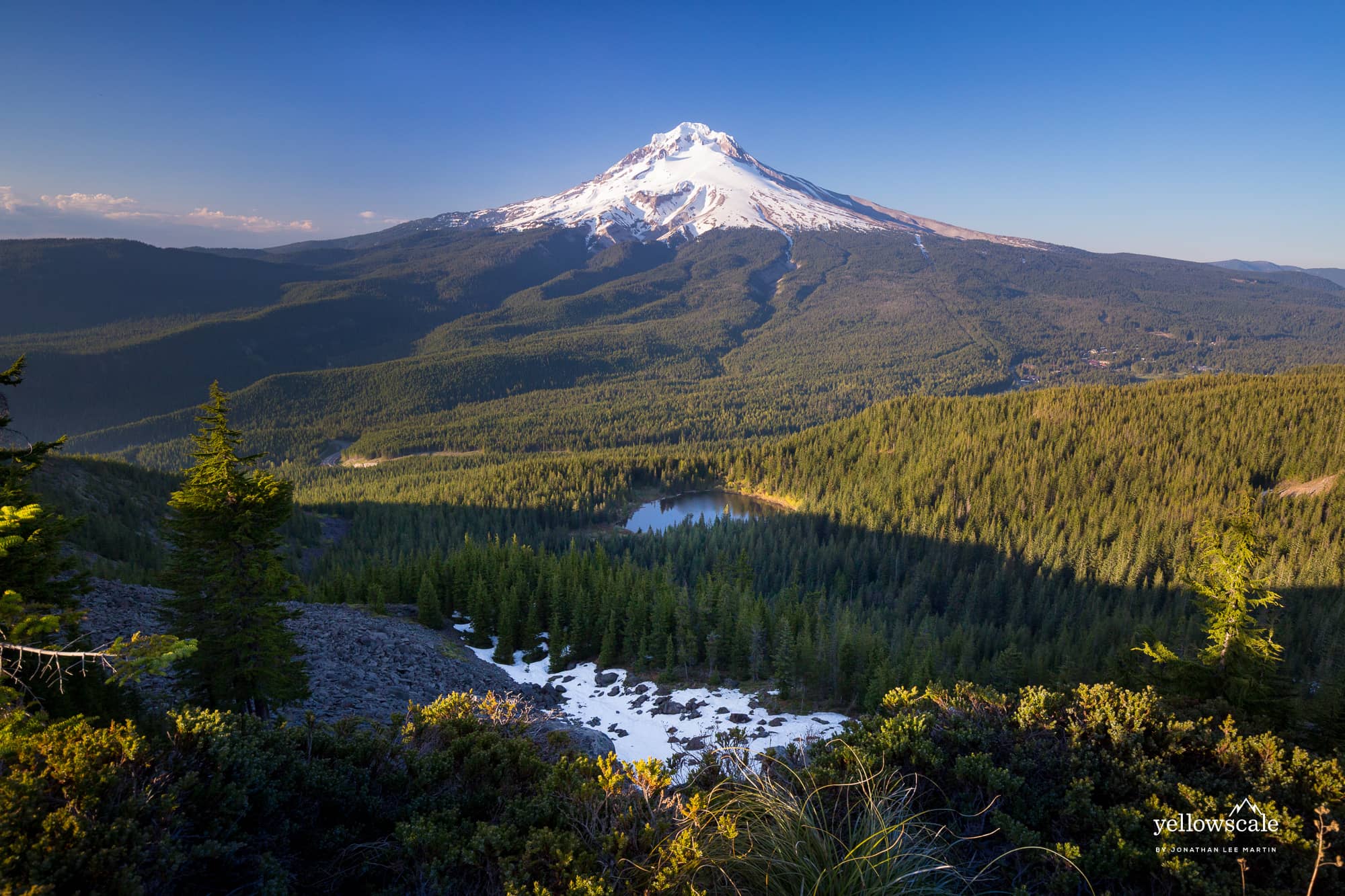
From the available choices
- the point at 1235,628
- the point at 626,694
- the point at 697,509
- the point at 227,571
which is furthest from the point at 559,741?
the point at 697,509

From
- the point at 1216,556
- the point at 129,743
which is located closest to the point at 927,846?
the point at 129,743

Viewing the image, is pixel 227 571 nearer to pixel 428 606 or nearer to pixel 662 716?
pixel 662 716

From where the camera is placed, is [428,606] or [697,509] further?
[697,509]

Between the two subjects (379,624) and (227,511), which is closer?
(227,511)

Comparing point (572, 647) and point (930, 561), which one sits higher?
point (572, 647)

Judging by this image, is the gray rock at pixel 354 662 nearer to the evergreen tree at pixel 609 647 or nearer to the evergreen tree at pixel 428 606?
the evergreen tree at pixel 428 606

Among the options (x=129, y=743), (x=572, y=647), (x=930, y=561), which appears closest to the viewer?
(x=129, y=743)

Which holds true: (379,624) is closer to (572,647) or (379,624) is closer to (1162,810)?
(572,647)
